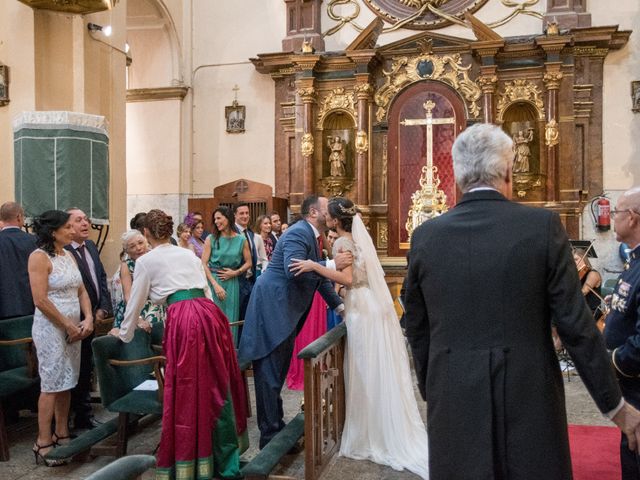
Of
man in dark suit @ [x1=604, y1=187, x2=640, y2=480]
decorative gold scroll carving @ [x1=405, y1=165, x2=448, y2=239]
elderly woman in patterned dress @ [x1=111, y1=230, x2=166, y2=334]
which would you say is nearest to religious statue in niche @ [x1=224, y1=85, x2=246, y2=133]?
decorative gold scroll carving @ [x1=405, y1=165, x2=448, y2=239]

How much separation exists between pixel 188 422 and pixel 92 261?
2006 millimetres

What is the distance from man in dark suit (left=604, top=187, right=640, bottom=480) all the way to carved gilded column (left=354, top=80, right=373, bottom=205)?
784 centimetres

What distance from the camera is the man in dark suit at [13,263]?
4.98m

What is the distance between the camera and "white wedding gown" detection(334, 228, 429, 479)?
414 cm

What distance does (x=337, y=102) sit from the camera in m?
11.2

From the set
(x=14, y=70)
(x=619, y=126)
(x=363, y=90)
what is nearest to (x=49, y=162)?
(x=14, y=70)

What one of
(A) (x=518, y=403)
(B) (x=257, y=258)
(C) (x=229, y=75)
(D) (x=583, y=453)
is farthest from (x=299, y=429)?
(C) (x=229, y=75)

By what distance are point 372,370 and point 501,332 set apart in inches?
82.5

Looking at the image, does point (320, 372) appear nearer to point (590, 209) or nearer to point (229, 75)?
point (590, 209)

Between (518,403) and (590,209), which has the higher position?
(590,209)

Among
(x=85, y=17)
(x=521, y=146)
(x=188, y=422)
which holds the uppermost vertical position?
(x=85, y=17)

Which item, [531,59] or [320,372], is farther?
[531,59]

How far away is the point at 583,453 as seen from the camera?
Answer: 4.31m

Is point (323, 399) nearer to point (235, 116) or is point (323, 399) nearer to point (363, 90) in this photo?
point (363, 90)
